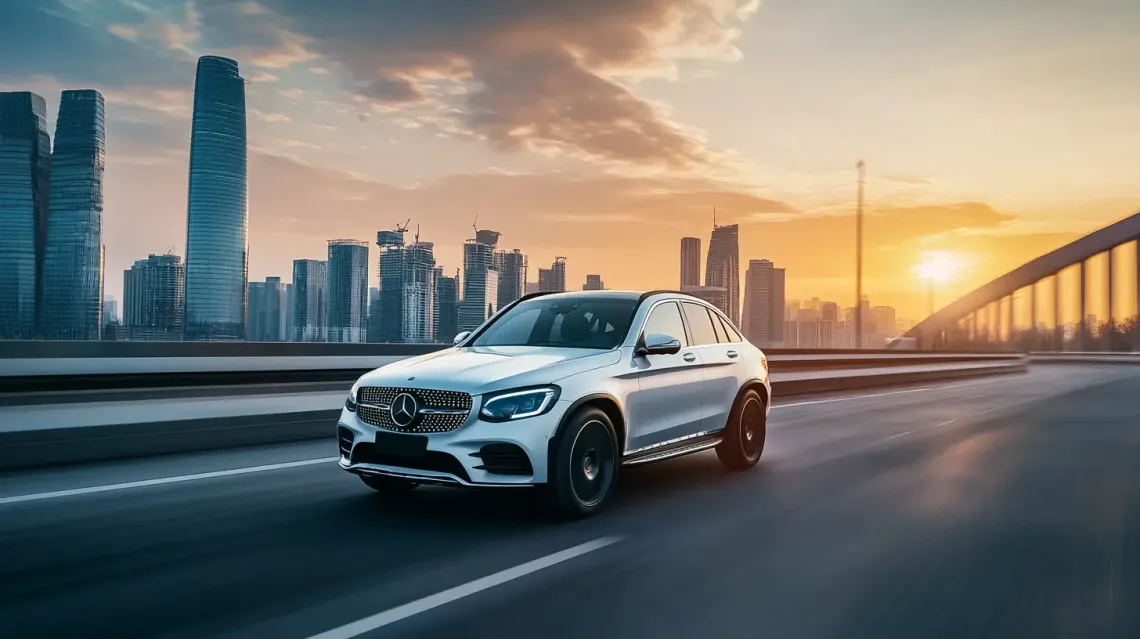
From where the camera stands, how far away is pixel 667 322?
8211 millimetres

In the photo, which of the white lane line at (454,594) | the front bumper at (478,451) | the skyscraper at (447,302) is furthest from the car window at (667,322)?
the skyscraper at (447,302)

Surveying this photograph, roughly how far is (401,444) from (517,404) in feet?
2.69

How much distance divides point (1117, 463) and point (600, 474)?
6884 millimetres

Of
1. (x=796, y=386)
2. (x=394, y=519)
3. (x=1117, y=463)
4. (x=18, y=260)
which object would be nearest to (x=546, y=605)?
(x=394, y=519)

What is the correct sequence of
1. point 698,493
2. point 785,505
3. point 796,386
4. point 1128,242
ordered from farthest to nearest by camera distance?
point 1128,242 < point 796,386 < point 698,493 < point 785,505

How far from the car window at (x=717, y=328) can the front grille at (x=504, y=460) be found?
3.41 metres

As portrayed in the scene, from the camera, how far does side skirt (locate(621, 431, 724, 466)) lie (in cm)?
725

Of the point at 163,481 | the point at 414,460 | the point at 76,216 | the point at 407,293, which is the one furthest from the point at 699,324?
the point at 76,216

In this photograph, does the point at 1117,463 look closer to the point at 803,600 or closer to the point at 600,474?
the point at 600,474

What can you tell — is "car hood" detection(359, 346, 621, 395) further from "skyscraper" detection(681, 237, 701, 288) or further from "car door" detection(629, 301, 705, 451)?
"skyscraper" detection(681, 237, 701, 288)

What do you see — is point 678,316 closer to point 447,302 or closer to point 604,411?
point 604,411

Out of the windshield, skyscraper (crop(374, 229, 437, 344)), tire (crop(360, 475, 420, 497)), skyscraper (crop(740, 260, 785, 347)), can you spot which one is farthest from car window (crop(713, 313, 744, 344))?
skyscraper (crop(740, 260, 785, 347))

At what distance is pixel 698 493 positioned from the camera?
7.92 metres

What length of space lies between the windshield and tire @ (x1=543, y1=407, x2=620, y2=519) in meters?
0.83
